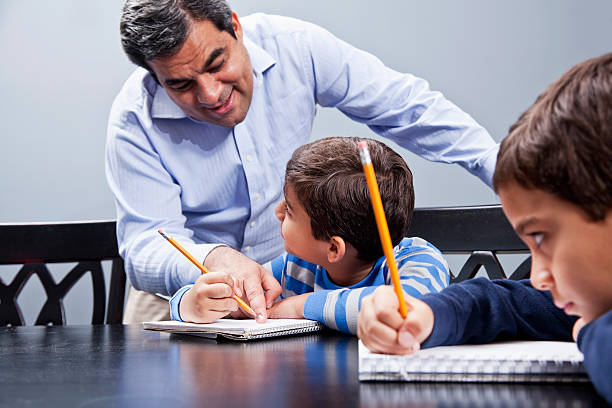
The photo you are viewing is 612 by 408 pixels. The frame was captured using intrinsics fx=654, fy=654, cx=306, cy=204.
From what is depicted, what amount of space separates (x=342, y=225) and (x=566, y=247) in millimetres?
621

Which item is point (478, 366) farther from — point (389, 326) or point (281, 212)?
point (281, 212)

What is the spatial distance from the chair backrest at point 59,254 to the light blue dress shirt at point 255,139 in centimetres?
9

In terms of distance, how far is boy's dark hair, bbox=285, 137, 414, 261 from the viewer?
1.12 meters

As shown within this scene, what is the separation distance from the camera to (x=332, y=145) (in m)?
1.17

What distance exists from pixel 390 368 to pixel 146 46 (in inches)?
40.5

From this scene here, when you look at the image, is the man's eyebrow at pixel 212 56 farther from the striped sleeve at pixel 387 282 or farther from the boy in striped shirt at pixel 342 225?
the striped sleeve at pixel 387 282

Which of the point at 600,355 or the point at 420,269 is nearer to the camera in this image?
the point at 600,355

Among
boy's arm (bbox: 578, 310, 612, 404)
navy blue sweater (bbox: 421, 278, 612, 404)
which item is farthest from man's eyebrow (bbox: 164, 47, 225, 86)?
boy's arm (bbox: 578, 310, 612, 404)

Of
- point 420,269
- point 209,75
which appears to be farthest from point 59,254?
point 420,269

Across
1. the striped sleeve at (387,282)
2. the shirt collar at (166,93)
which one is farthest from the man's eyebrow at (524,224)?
the shirt collar at (166,93)

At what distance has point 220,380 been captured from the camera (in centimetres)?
60

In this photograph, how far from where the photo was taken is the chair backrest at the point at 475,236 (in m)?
1.32

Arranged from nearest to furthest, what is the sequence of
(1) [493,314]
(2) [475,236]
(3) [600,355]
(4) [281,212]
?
(3) [600,355] < (1) [493,314] < (4) [281,212] < (2) [475,236]

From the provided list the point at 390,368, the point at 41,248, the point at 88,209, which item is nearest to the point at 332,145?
the point at 390,368
